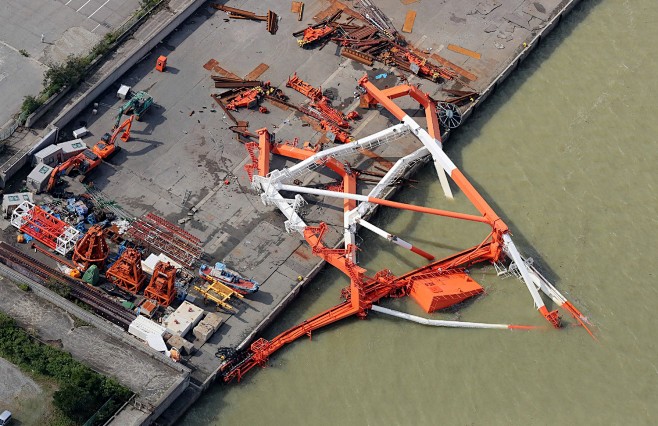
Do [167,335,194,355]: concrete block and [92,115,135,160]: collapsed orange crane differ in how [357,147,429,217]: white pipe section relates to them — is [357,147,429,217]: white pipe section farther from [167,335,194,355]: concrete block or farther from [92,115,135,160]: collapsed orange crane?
[92,115,135,160]: collapsed orange crane

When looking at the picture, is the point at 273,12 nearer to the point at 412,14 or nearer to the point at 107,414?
the point at 412,14

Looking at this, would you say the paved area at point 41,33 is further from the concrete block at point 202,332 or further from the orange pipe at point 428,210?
the orange pipe at point 428,210

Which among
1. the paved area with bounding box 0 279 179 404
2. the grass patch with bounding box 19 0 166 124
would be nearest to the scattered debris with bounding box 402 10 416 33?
the grass patch with bounding box 19 0 166 124

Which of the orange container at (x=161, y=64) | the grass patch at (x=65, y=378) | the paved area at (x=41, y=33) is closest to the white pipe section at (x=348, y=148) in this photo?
the orange container at (x=161, y=64)

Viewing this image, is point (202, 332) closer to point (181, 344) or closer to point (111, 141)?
point (181, 344)

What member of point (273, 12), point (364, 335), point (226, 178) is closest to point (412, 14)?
point (273, 12)

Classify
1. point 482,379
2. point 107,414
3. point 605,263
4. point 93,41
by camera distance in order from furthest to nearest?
point 93,41 → point 605,263 → point 482,379 → point 107,414

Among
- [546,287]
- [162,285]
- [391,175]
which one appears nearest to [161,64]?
[391,175]

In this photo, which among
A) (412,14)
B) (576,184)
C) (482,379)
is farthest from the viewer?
(412,14)
